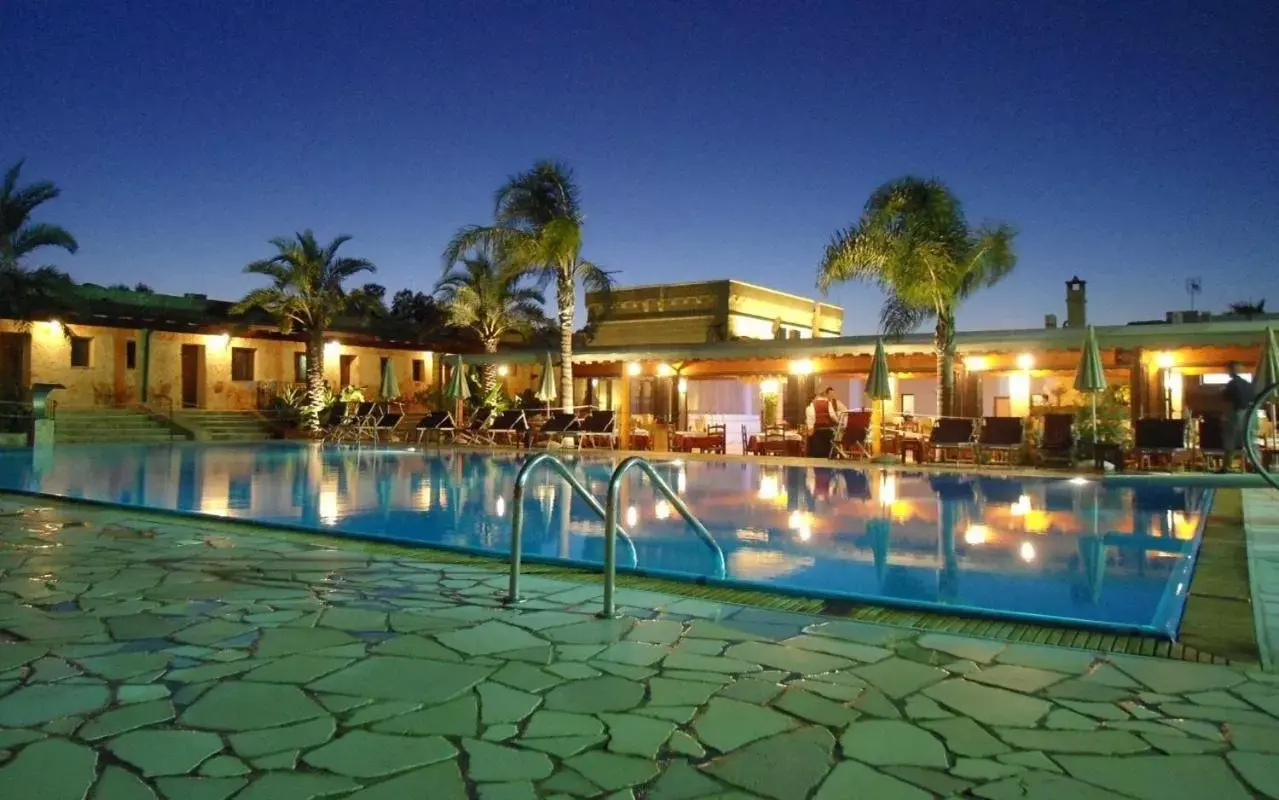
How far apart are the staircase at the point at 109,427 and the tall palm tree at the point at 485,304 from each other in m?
8.51

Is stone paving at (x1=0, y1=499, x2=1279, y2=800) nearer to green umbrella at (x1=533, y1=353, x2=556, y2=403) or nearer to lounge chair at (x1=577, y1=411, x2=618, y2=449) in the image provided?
lounge chair at (x1=577, y1=411, x2=618, y2=449)

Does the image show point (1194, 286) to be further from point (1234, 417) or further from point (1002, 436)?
point (1234, 417)

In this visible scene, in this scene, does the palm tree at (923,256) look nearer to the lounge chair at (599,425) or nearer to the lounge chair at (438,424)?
the lounge chair at (599,425)

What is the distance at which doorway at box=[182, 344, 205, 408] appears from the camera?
27.9m

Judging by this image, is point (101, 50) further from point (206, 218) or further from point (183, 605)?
point (183, 605)

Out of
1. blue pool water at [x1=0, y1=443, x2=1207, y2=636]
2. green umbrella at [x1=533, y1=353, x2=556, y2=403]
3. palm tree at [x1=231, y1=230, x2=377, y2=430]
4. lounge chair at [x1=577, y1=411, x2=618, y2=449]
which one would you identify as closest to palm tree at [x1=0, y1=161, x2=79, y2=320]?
palm tree at [x1=231, y1=230, x2=377, y2=430]

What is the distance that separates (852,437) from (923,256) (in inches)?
153

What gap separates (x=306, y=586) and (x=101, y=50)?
22196 millimetres

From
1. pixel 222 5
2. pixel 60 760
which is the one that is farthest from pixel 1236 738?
pixel 222 5

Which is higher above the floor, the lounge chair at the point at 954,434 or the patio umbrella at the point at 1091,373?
the patio umbrella at the point at 1091,373

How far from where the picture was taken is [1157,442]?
1479 centimetres

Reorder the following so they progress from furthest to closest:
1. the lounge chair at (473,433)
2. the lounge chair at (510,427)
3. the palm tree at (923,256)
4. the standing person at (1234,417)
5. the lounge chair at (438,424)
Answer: the lounge chair at (473,433), the lounge chair at (438,424), the lounge chair at (510,427), the palm tree at (923,256), the standing person at (1234,417)

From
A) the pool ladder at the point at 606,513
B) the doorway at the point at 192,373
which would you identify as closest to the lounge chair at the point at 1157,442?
the pool ladder at the point at 606,513

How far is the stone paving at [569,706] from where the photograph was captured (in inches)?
103
